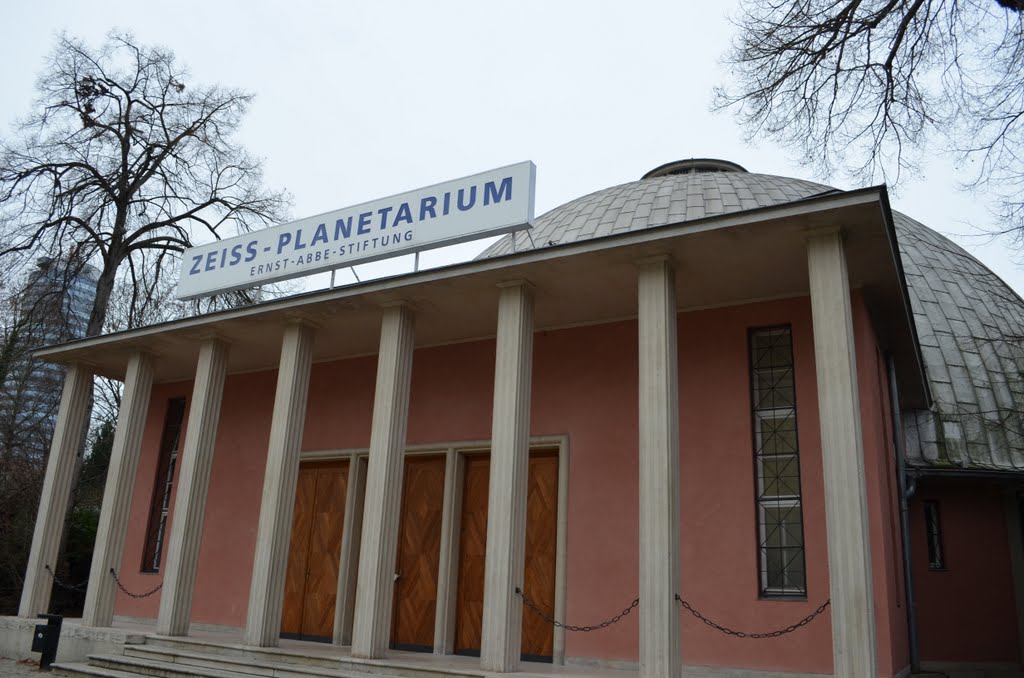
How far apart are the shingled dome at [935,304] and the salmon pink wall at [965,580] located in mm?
689

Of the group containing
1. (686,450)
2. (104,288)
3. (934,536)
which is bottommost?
(934,536)

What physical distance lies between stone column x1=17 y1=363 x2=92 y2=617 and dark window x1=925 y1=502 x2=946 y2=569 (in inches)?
596

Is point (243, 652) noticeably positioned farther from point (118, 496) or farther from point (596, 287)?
point (596, 287)

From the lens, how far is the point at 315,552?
1310cm

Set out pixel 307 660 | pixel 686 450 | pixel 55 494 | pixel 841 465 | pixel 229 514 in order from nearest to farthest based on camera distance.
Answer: pixel 841 465 < pixel 307 660 < pixel 686 450 < pixel 55 494 < pixel 229 514

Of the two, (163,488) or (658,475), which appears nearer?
(658,475)

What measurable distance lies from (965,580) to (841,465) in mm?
8896

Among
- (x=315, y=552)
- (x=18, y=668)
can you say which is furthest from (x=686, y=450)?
(x=18, y=668)

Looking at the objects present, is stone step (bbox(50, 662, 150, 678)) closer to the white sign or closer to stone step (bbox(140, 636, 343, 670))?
stone step (bbox(140, 636, 343, 670))

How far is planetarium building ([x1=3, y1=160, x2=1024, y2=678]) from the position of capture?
830 centimetres

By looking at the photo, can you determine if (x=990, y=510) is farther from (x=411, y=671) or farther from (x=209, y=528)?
(x=209, y=528)

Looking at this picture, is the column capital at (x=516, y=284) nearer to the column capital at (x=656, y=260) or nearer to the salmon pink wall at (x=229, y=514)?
the column capital at (x=656, y=260)

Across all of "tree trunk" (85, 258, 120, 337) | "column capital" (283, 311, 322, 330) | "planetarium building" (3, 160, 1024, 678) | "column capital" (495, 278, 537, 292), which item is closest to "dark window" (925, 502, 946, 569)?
"planetarium building" (3, 160, 1024, 678)

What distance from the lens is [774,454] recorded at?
971 cm
